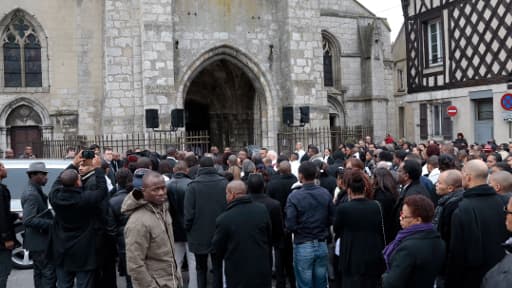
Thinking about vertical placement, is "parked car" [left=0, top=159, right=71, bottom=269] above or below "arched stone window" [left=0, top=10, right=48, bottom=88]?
below

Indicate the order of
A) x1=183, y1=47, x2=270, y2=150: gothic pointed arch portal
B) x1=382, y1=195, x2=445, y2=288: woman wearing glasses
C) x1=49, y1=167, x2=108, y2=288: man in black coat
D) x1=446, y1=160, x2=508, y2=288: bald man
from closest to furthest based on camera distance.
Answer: x1=382, y1=195, x2=445, y2=288: woman wearing glasses < x1=446, y1=160, x2=508, y2=288: bald man < x1=49, y1=167, x2=108, y2=288: man in black coat < x1=183, y1=47, x2=270, y2=150: gothic pointed arch portal

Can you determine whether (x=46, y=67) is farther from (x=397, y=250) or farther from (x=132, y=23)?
(x=397, y=250)

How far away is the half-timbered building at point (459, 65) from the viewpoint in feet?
57.0

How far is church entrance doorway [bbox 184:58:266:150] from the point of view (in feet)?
73.5

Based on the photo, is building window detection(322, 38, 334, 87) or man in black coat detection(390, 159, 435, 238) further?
building window detection(322, 38, 334, 87)

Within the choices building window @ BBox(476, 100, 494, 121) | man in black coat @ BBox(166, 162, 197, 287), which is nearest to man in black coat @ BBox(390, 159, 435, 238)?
man in black coat @ BBox(166, 162, 197, 287)

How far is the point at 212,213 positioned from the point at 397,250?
3.06 meters

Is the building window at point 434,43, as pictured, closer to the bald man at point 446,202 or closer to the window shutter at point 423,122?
the window shutter at point 423,122

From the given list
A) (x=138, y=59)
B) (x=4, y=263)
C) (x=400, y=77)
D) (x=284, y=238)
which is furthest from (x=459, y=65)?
(x=400, y=77)

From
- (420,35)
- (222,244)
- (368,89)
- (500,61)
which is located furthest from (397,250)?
(368,89)

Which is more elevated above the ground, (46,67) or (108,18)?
(108,18)

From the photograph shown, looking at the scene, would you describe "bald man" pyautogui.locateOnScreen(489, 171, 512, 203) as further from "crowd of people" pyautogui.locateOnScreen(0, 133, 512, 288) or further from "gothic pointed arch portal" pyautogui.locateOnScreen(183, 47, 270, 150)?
"gothic pointed arch portal" pyautogui.locateOnScreen(183, 47, 270, 150)

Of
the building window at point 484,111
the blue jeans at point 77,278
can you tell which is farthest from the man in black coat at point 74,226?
the building window at point 484,111

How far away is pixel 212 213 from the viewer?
689 cm
